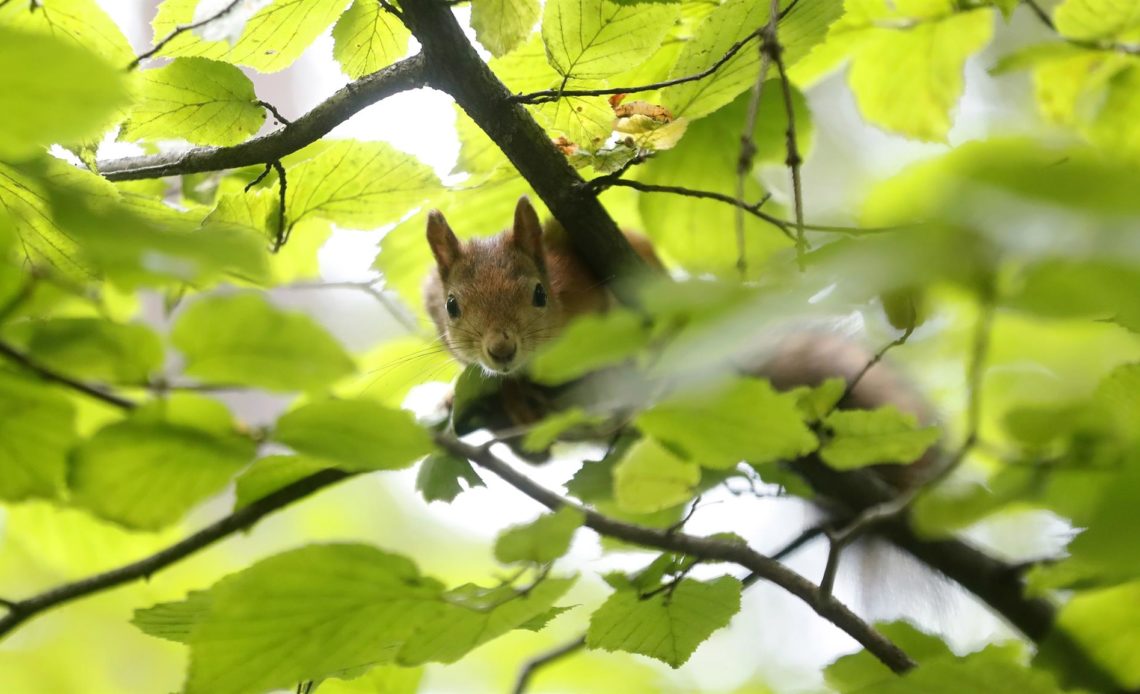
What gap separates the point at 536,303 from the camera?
1836 millimetres

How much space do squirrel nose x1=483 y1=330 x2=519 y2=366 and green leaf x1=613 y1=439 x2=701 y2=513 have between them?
91 cm

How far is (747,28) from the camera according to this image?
82cm

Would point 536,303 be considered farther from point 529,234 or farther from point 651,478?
point 651,478

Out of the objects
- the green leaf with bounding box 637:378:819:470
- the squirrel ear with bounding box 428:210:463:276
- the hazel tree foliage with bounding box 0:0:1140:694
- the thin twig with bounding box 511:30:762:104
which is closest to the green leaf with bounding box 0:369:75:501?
the hazel tree foliage with bounding box 0:0:1140:694

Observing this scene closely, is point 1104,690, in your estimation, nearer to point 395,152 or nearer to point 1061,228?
point 1061,228

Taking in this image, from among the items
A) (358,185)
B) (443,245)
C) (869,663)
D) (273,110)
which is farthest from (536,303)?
(869,663)

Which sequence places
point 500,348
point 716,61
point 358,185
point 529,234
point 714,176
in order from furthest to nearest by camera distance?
point 529,234
point 500,348
point 714,176
point 358,185
point 716,61

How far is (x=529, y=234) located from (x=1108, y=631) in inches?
47.8

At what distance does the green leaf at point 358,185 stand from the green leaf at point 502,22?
0.18m

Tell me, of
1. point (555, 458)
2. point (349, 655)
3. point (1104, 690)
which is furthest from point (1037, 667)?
point (555, 458)

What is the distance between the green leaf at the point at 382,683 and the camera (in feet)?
2.93

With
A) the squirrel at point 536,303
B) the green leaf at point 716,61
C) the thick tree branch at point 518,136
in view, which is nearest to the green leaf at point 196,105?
the thick tree branch at point 518,136

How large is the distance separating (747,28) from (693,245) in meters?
0.38

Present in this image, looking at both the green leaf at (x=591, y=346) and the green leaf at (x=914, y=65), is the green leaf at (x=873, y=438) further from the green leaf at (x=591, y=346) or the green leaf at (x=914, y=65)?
the green leaf at (x=914, y=65)
